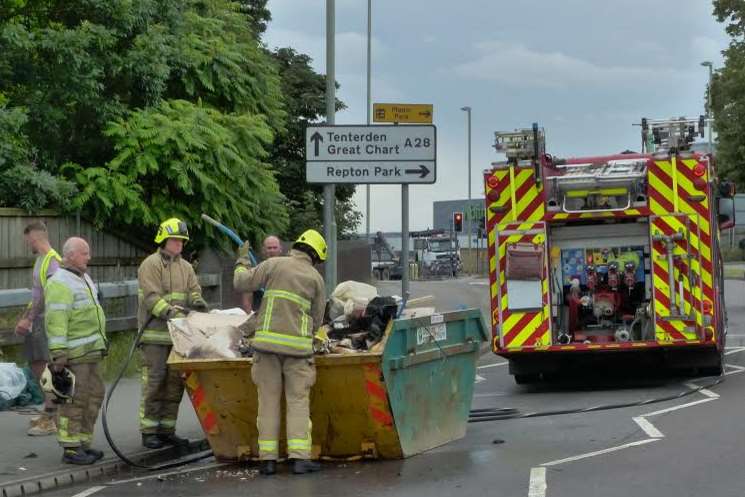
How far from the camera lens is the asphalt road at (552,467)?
8.93 meters

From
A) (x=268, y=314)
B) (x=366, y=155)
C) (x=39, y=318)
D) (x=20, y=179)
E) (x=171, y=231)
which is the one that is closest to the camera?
(x=268, y=314)

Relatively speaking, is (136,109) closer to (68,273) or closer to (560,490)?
(68,273)

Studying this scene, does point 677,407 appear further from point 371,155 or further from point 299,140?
point 299,140

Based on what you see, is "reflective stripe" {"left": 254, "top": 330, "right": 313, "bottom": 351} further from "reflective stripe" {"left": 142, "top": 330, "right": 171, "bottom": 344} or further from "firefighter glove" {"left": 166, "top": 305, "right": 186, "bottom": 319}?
"reflective stripe" {"left": 142, "top": 330, "right": 171, "bottom": 344}

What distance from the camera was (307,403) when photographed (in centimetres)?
988

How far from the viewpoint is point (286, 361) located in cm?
984

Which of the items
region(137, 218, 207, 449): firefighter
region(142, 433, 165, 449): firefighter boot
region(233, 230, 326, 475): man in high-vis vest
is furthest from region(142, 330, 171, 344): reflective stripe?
region(233, 230, 326, 475): man in high-vis vest

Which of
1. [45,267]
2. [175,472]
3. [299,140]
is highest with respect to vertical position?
[299,140]

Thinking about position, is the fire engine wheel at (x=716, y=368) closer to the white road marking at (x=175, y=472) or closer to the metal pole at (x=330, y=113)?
the metal pole at (x=330, y=113)

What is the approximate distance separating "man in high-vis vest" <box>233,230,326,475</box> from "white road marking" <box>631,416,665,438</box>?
10.1 ft

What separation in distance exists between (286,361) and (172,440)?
6.26ft

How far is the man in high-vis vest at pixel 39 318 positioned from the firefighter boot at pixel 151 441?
3.22 feet

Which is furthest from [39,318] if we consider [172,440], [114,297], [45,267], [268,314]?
[114,297]

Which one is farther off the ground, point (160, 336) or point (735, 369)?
point (160, 336)
